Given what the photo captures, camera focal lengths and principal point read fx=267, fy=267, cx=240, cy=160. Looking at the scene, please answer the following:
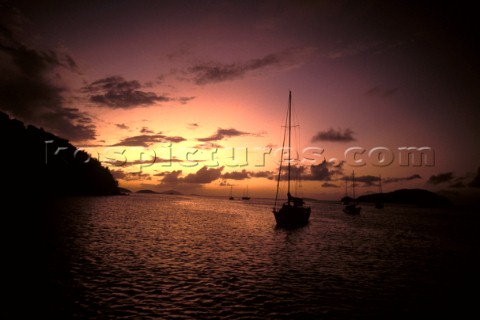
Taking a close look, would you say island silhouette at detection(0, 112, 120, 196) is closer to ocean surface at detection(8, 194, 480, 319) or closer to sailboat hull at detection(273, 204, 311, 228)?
ocean surface at detection(8, 194, 480, 319)

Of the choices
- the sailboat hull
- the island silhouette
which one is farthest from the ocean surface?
the island silhouette

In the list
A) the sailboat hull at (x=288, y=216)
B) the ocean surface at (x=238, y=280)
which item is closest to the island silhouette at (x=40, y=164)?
the ocean surface at (x=238, y=280)

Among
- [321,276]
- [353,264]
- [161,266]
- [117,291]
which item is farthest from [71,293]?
[353,264]

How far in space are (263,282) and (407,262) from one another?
59.3 feet

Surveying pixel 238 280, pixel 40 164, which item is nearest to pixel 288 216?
pixel 238 280

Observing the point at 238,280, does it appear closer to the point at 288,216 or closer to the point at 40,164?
the point at 288,216

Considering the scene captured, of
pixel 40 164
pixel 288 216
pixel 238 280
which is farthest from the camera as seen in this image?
pixel 40 164

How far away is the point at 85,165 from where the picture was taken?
171 meters

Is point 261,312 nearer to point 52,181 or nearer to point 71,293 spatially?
point 71,293

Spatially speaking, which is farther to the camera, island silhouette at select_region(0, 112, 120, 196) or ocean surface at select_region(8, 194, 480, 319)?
island silhouette at select_region(0, 112, 120, 196)

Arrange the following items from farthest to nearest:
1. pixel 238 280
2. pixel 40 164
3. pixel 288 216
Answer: pixel 40 164 → pixel 288 216 → pixel 238 280

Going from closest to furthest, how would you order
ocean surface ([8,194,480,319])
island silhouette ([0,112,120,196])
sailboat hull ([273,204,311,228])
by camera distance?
ocean surface ([8,194,480,319]), sailboat hull ([273,204,311,228]), island silhouette ([0,112,120,196])

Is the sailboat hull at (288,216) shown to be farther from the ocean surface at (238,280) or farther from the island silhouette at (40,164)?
the island silhouette at (40,164)

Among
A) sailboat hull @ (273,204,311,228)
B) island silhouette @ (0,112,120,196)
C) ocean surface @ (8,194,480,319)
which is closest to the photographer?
ocean surface @ (8,194,480,319)
